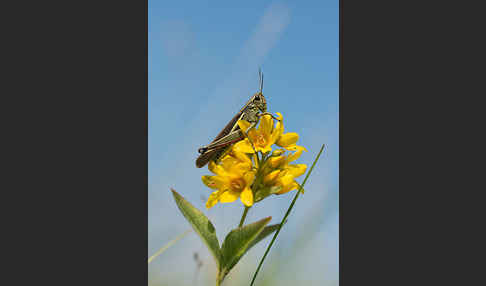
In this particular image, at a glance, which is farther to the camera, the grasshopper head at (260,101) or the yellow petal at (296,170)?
the grasshopper head at (260,101)

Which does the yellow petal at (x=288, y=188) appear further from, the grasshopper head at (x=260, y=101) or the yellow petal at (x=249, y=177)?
the grasshopper head at (x=260, y=101)

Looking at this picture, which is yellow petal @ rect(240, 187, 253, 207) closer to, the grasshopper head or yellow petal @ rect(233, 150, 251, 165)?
yellow petal @ rect(233, 150, 251, 165)

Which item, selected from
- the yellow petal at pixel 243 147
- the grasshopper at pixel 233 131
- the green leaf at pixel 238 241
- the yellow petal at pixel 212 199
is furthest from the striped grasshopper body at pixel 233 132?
the green leaf at pixel 238 241

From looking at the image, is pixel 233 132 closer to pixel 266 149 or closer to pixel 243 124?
pixel 243 124

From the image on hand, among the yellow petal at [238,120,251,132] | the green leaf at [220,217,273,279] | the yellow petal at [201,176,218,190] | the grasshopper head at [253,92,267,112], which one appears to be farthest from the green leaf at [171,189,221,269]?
the grasshopper head at [253,92,267,112]

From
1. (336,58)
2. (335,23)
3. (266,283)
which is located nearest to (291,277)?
(266,283)

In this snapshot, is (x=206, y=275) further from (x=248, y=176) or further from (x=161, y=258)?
(x=248, y=176)

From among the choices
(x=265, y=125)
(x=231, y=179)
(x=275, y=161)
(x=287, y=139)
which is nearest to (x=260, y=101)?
(x=265, y=125)

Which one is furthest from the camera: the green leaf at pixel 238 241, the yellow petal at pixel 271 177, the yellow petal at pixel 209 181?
the yellow petal at pixel 209 181

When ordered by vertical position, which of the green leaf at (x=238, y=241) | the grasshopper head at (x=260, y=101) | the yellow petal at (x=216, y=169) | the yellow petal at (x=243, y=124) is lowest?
the green leaf at (x=238, y=241)
